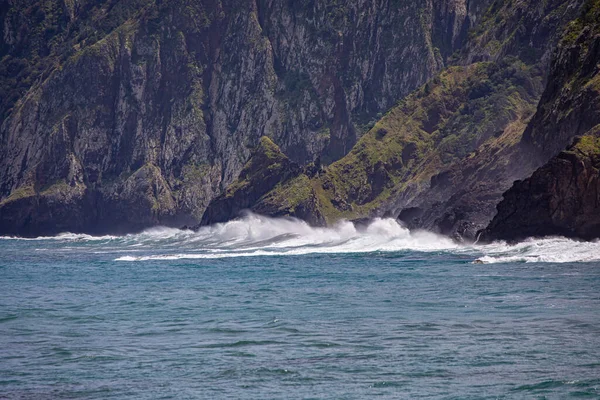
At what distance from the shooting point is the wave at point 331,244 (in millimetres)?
68562

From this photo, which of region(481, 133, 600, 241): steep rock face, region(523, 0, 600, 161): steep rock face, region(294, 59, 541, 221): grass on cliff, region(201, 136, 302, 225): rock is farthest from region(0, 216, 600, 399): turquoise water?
region(201, 136, 302, 225): rock

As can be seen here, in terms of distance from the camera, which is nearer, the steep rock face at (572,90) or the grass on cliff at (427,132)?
the steep rock face at (572,90)

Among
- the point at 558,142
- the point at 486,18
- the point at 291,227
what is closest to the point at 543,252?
the point at 558,142

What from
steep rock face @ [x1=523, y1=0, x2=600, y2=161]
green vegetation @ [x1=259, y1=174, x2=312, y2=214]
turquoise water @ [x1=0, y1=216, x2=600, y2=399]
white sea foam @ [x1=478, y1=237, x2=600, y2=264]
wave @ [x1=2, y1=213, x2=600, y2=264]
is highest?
steep rock face @ [x1=523, y1=0, x2=600, y2=161]

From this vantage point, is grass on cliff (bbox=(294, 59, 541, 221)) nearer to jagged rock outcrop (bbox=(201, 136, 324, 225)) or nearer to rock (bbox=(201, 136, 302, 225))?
jagged rock outcrop (bbox=(201, 136, 324, 225))

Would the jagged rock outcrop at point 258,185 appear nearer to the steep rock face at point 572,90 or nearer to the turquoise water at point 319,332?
the steep rock face at point 572,90

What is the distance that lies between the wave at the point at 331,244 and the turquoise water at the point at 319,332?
2.15 feet

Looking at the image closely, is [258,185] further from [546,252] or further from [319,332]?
[319,332]

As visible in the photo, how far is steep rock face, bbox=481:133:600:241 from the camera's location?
71.8 metres

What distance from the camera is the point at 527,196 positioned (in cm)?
7775

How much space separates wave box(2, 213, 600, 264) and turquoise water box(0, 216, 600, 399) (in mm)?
656

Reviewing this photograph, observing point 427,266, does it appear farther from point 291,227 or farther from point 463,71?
point 463,71

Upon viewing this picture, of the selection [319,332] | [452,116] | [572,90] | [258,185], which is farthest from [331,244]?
[319,332]

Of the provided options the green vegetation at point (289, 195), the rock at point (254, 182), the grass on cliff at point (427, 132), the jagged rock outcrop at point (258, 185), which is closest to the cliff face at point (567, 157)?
the grass on cliff at point (427, 132)
